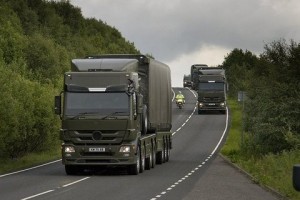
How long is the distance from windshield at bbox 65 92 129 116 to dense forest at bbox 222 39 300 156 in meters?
7.08

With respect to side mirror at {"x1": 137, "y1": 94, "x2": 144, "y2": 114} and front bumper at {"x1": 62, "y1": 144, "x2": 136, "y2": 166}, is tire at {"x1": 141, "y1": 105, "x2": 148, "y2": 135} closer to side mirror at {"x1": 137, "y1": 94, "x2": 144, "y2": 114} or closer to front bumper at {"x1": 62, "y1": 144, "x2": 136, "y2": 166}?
side mirror at {"x1": 137, "y1": 94, "x2": 144, "y2": 114}

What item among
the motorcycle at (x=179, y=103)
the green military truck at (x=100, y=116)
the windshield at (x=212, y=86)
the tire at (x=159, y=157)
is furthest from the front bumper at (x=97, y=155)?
the motorcycle at (x=179, y=103)

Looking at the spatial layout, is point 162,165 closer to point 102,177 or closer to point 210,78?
point 102,177

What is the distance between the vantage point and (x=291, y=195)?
65.5 ft

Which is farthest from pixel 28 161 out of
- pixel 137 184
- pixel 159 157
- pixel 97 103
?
pixel 137 184

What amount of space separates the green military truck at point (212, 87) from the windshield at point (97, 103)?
49230mm

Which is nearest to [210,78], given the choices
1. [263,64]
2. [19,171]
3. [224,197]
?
[263,64]

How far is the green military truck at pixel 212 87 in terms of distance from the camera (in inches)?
3056

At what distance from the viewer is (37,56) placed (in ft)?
322

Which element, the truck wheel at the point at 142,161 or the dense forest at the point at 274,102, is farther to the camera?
the dense forest at the point at 274,102

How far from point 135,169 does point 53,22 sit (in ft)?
342

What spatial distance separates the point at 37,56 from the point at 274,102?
62071 millimetres

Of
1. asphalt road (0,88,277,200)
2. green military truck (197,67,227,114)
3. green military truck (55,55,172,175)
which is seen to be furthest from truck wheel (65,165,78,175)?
green military truck (197,67,227,114)

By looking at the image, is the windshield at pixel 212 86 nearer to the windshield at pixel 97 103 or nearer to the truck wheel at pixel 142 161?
the truck wheel at pixel 142 161
